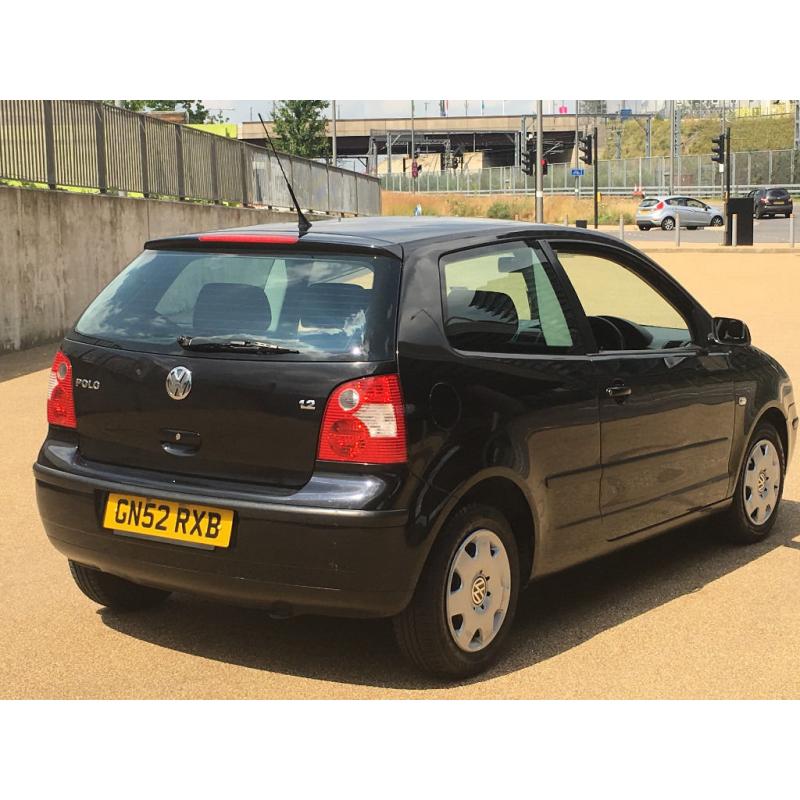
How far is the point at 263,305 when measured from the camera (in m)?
4.83

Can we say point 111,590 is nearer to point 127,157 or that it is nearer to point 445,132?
point 127,157

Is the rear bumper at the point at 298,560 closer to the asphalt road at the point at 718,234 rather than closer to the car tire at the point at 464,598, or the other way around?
the car tire at the point at 464,598

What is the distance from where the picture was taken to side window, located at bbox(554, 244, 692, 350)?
5.98 metres

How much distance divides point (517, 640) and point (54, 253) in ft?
43.2

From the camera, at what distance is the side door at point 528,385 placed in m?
4.91

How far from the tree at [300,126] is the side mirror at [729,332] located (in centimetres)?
6053

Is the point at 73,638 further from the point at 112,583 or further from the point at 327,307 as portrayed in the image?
the point at 327,307

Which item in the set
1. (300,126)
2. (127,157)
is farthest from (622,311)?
(300,126)

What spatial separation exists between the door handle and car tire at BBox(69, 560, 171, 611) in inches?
76.1

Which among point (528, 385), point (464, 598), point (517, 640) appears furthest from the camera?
point (517, 640)

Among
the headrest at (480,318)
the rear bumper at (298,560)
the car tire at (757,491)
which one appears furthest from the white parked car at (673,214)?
the rear bumper at (298,560)

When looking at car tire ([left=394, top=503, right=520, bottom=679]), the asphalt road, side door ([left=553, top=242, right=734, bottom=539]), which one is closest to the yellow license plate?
car tire ([left=394, top=503, right=520, bottom=679])

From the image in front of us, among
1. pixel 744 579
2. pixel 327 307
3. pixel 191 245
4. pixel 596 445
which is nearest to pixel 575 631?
pixel 596 445

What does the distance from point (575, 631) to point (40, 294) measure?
41.4ft
